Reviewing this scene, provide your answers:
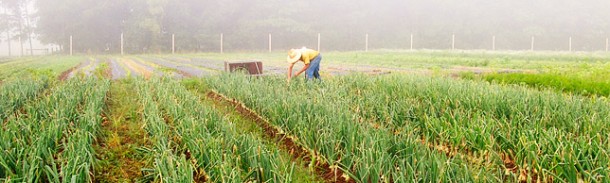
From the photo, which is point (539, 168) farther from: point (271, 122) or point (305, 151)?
point (271, 122)

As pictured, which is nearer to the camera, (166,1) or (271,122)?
(271,122)

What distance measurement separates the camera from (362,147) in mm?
2635

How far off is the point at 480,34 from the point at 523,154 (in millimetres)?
40406

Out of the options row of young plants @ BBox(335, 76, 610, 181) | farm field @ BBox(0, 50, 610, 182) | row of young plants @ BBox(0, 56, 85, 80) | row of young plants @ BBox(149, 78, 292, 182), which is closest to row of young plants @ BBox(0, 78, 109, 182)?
farm field @ BBox(0, 50, 610, 182)

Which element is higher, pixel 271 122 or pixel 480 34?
pixel 480 34

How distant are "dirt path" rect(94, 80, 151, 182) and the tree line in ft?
91.3

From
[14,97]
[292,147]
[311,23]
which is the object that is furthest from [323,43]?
[292,147]

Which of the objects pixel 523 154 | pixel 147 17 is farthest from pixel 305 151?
pixel 147 17

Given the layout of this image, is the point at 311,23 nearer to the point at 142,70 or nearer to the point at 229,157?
the point at 142,70

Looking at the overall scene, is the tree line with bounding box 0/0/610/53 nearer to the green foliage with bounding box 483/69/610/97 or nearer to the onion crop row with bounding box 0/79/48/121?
the onion crop row with bounding box 0/79/48/121

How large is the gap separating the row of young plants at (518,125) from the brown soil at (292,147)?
62 cm

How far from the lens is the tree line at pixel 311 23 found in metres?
33.6

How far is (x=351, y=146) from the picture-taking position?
2920 mm

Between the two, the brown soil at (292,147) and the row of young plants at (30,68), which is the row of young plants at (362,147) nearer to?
the brown soil at (292,147)
